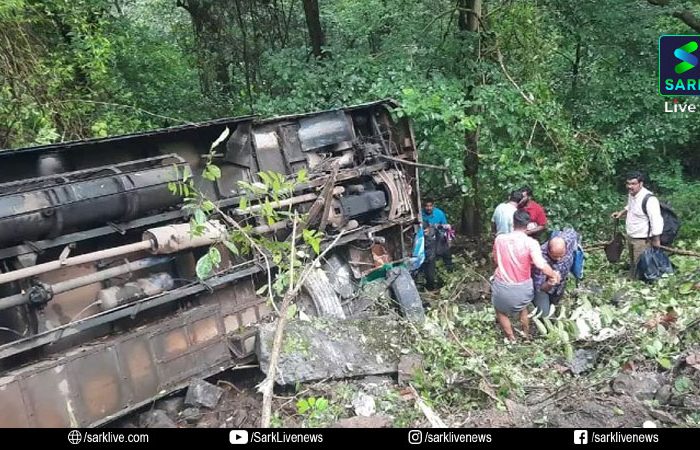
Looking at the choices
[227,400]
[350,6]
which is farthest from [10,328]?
[350,6]

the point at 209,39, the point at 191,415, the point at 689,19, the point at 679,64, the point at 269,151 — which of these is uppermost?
the point at 209,39

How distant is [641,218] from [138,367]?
232 inches

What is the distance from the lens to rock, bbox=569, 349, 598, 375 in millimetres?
5256

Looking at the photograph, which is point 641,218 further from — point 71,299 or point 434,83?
point 71,299

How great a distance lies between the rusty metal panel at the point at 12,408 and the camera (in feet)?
15.0

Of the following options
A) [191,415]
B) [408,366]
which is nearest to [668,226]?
[408,366]

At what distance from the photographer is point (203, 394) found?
550cm

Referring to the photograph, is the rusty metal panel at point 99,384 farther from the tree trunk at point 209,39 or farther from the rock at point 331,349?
the tree trunk at point 209,39

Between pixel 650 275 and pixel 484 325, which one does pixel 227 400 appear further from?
pixel 650 275

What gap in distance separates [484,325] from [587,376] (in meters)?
1.46

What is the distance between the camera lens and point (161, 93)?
11164 mm

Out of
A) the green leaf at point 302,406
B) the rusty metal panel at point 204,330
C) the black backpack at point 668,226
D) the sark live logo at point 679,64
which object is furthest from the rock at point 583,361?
the sark live logo at point 679,64
